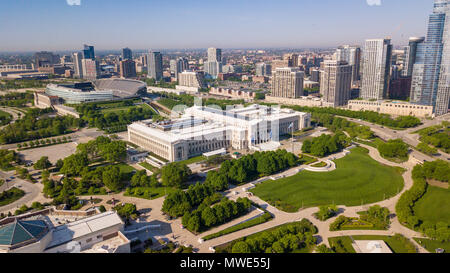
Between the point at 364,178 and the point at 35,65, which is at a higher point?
the point at 35,65

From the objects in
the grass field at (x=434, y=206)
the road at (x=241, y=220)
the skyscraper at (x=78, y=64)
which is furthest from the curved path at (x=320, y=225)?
the skyscraper at (x=78, y=64)

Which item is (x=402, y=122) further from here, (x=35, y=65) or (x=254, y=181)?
(x=35, y=65)

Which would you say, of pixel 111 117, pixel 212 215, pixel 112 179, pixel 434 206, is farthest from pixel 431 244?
pixel 111 117

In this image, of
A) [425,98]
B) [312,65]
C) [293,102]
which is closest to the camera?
[425,98]

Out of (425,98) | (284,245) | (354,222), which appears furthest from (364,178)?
(425,98)

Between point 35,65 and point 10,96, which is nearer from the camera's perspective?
point 10,96

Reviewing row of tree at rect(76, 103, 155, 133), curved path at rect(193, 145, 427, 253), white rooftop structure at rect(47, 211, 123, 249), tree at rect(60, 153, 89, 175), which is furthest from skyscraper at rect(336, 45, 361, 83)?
white rooftop structure at rect(47, 211, 123, 249)

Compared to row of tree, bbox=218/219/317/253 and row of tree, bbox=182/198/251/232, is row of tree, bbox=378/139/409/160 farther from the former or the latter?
row of tree, bbox=182/198/251/232
